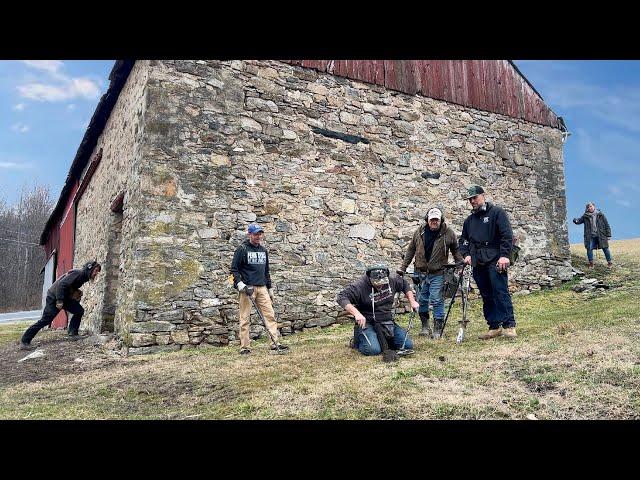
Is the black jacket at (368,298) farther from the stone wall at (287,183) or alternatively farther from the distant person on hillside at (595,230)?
the distant person on hillside at (595,230)

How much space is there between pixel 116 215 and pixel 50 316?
2.20 metres

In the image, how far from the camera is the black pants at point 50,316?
27.6 feet

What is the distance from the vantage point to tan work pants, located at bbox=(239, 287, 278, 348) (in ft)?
22.7

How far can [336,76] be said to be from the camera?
943 centimetres

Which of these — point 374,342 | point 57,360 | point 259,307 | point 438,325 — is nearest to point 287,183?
point 259,307

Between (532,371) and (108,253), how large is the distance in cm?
777

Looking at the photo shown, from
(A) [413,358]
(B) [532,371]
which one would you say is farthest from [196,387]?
(B) [532,371]

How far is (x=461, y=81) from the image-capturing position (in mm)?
11047

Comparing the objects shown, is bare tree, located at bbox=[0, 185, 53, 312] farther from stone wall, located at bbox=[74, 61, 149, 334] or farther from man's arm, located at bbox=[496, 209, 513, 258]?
man's arm, located at bbox=[496, 209, 513, 258]

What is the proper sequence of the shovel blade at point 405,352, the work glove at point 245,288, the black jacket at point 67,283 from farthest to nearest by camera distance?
1. the black jacket at point 67,283
2. the work glove at point 245,288
3. the shovel blade at point 405,352

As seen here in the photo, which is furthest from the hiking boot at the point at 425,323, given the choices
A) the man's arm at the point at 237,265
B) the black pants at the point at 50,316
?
the black pants at the point at 50,316

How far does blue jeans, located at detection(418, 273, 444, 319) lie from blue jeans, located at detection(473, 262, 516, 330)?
609 millimetres

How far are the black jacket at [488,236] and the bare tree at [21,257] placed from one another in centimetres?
3457

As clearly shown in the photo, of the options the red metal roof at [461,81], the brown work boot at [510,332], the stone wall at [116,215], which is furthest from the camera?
the red metal roof at [461,81]
